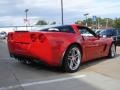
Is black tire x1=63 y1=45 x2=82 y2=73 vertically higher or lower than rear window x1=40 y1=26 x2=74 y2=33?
lower

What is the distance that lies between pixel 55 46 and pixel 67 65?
72 centimetres

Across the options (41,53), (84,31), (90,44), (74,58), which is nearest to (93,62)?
(90,44)

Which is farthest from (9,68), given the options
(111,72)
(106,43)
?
(106,43)

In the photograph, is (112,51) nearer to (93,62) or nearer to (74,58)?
(93,62)

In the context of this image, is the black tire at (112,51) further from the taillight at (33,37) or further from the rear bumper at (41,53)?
the taillight at (33,37)

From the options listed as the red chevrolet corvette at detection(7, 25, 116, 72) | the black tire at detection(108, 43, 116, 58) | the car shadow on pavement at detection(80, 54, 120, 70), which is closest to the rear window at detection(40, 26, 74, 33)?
the red chevrolet corvette at detection(7, 25, 116, 72)

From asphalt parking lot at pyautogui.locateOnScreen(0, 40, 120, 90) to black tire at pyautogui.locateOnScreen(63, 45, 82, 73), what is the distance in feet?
0.65

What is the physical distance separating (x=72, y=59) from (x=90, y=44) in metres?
1.19

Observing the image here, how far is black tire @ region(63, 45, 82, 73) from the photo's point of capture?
26.8ft

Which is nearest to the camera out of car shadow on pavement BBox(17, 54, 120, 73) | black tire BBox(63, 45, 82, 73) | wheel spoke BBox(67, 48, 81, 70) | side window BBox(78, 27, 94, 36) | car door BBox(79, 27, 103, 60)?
black tire BBox(63, 45, 82, 73)

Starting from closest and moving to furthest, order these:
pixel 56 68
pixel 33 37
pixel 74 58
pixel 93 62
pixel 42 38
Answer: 1. pixel 42 38
2. pixel 33 37
3. pixel 74 58
4. pixel 56 68
5. pixel 93 62

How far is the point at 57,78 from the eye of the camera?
7375mm

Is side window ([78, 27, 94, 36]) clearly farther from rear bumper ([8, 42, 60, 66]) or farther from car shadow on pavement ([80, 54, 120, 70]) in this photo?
rear bumper ([8, 42, 60, 66])

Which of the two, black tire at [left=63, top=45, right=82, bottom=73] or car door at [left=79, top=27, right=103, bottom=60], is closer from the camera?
black tire at [left=63, top=45, right=82, bottom=73]
